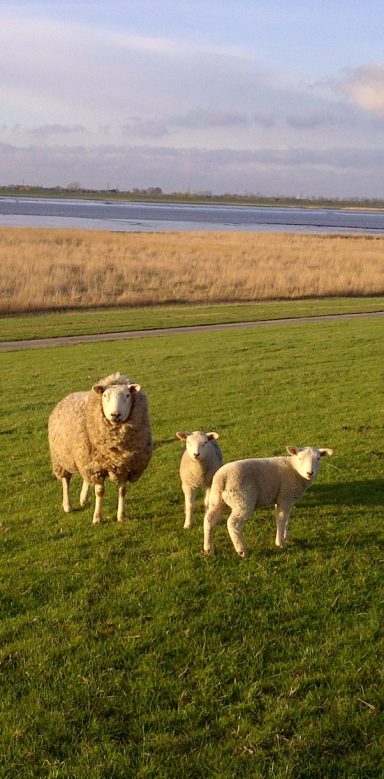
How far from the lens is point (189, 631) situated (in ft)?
21.7

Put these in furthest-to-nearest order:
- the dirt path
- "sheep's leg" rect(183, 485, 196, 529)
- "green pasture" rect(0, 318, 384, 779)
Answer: the dirt path
"sheep's leg" rect(183, 485, 196, 529)
"green pasture" rect(0, 318, 384, 779)

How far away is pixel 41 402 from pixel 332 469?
320 inches

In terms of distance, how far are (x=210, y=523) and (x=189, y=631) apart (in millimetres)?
1697

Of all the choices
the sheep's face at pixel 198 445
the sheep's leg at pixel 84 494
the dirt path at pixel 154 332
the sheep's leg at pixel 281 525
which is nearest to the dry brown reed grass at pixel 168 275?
the dirt path at pixel 154 332

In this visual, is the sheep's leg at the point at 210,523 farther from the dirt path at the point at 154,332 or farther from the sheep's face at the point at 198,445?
the dirt path at the point at 154,332

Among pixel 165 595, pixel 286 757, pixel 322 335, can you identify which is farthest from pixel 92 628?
pixel 322 335

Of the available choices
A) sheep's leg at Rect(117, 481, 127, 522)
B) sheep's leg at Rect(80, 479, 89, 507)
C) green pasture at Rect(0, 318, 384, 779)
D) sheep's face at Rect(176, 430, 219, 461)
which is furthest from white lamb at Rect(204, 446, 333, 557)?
sheep's leg at Rect(80, 479, 89, 507)

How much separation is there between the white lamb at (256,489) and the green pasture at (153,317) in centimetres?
1980

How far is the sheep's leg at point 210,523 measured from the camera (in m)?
8.12

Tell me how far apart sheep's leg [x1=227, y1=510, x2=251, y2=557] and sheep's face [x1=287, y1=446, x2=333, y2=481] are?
34.8 inches

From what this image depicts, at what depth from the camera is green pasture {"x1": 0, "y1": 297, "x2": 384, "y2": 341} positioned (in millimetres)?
28344

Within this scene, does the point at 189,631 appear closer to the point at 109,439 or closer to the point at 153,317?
the point at 109,439

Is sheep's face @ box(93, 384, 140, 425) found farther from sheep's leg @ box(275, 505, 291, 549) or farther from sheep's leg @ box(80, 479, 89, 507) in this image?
sheep's leg @ box(275, 505, 291, 549)

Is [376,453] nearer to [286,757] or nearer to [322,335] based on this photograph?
[286,757]
